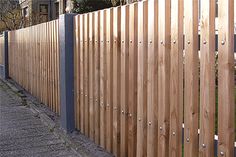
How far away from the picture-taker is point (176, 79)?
364cm

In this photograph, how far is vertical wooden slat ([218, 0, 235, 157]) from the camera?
3.00 m

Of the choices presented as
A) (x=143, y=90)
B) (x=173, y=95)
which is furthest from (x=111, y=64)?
(x=173, y=95)

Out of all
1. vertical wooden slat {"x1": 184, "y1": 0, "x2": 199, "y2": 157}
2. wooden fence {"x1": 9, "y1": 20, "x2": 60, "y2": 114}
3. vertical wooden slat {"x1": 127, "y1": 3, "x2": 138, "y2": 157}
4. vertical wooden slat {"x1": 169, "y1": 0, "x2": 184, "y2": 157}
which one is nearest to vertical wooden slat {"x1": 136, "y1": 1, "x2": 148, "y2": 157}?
vertical wooden slat {"x1": 127, "y1": 3, "x2": 138, "y2": 157}

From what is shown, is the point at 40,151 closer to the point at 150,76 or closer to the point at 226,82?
the point at 150,76

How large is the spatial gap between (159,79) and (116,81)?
→ 1031mm

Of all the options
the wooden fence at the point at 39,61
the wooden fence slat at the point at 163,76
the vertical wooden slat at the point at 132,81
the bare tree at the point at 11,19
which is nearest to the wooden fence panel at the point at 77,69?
the wooden fence at the point at 39,61

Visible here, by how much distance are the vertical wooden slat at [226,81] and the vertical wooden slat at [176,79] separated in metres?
0.52

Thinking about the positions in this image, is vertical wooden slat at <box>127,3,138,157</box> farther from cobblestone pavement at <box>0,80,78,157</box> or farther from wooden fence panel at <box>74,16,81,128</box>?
wooden fence panel at <box>74,16,81,128</box>

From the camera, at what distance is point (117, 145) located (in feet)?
16.2

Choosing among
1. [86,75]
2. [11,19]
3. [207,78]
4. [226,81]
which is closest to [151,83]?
[207,78]

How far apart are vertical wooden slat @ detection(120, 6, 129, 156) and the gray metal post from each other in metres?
1.78

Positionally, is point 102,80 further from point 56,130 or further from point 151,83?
point 56,130

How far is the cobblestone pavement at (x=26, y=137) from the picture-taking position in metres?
5.54

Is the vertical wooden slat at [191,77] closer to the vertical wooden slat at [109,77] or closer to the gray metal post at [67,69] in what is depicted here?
the vertical wooden slat at [109,77]
